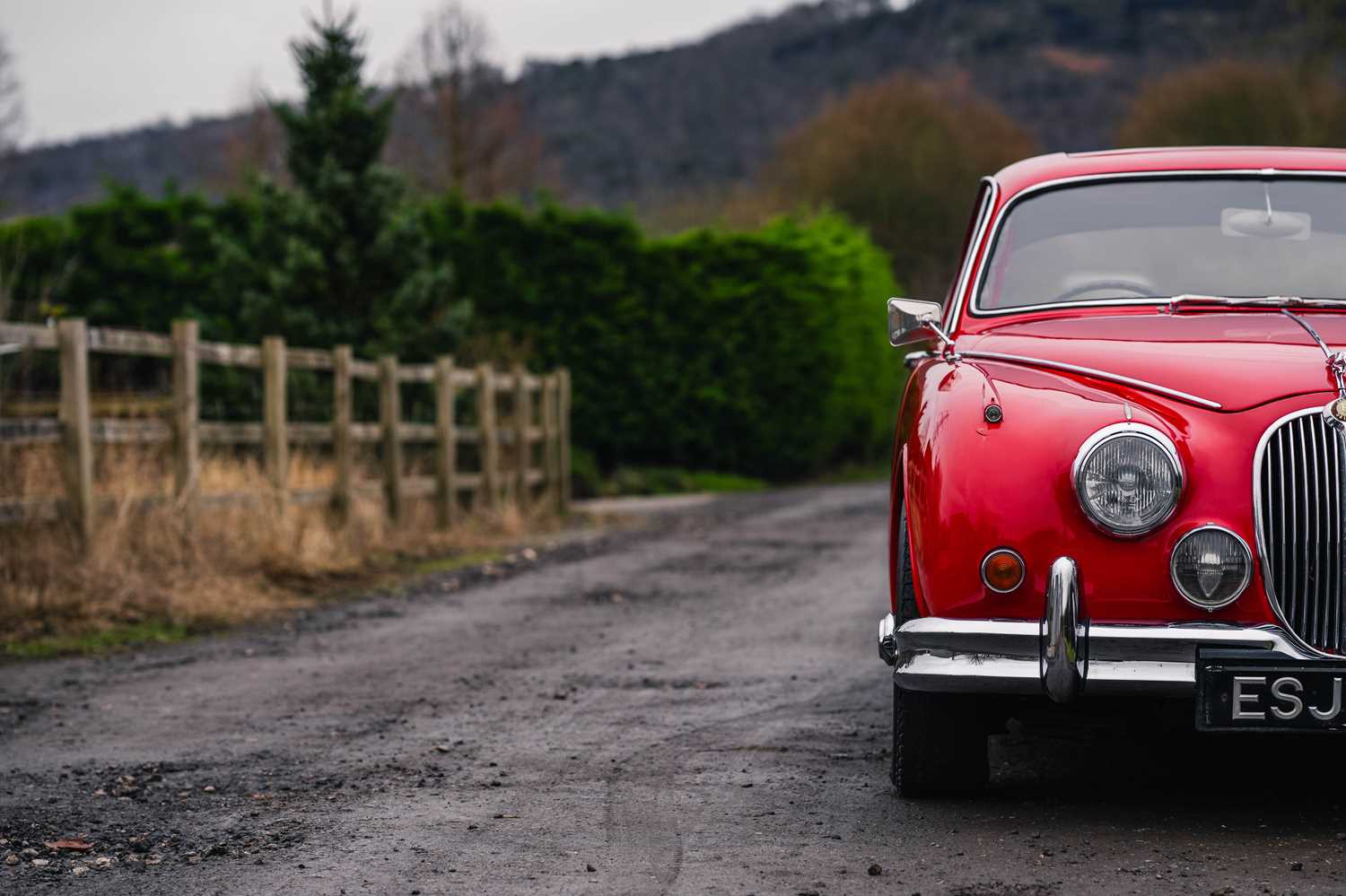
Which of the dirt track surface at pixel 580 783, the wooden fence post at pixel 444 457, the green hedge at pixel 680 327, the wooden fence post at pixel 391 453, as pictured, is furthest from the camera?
the green hedge at pixel 680 327

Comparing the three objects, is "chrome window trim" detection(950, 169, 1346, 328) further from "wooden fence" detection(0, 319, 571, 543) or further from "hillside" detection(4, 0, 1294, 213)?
"hillside" detection(4, 0, 1294, 213)

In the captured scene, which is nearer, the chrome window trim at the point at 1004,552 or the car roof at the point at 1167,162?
the chrome window trim at the point at 1004,552

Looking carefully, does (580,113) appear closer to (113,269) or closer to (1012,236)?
(113,269)

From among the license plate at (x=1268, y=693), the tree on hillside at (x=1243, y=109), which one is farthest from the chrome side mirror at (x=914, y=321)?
the tree on hillside at (x=1243, y=109)

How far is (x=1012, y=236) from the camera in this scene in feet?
16.8

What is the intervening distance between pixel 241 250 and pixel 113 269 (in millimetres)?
3535

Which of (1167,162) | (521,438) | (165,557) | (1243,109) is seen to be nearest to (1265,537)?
(1167,162)

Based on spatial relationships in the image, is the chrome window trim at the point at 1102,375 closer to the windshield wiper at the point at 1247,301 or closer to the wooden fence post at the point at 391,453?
the windshield wiper at the point at 1247,301

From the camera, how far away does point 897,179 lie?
42312 mm

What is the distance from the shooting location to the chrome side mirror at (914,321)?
4.83 metres

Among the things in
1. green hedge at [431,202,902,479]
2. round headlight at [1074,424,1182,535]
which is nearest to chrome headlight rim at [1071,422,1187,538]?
round headlight at [1074,424,1182,535]

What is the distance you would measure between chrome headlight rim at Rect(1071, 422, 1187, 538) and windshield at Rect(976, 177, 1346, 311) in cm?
105

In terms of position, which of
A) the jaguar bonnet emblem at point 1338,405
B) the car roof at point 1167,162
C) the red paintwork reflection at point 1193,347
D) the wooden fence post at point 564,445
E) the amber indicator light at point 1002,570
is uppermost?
the car roof at point 1167,162

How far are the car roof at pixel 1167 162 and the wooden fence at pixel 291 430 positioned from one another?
5327mm
